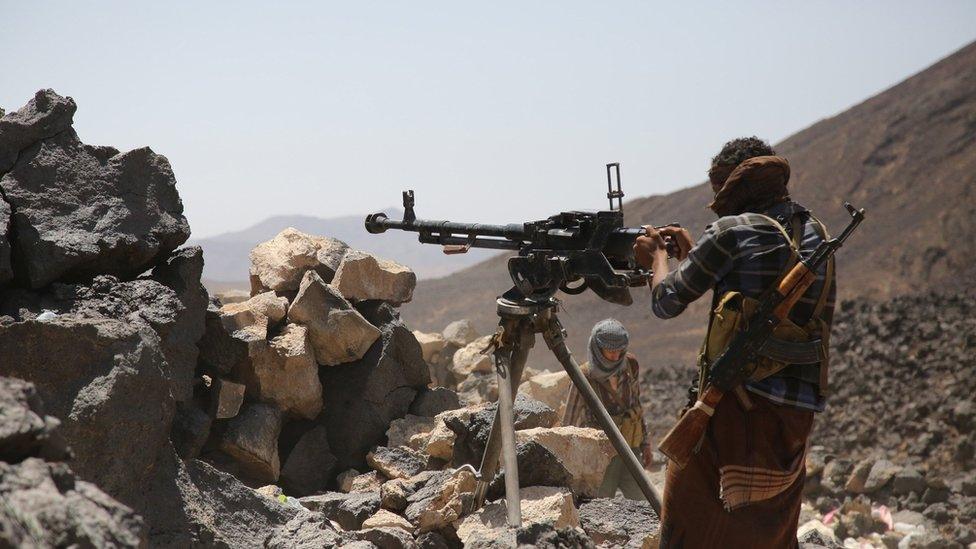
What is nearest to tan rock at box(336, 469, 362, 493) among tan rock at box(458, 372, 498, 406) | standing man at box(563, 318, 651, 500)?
standing man at box(563, 318, 651, 500)

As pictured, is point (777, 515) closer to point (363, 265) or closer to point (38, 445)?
point (38, 445)

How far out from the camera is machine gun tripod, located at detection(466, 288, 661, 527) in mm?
4191

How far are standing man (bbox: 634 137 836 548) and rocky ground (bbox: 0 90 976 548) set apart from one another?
1.81 feet

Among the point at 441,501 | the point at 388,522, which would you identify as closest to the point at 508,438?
the point at 441,501

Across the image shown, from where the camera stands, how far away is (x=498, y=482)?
4637 mm

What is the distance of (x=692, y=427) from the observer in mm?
3207

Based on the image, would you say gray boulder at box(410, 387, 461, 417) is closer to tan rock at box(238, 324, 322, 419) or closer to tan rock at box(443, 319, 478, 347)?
tan rock at box(238, 324, 322, 419)

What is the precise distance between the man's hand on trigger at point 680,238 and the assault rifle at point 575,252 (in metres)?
0.03

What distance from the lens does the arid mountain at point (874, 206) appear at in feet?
71.8

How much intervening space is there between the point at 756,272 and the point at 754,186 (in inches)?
12.4

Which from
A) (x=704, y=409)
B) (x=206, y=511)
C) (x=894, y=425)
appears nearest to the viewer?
(x=704, y=409)

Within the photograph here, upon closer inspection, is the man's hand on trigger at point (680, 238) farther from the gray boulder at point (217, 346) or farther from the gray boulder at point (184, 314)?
the gray boulder at point (217, 346)

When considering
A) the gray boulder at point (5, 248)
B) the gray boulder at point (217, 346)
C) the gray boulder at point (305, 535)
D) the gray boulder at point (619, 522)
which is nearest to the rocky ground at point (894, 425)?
the gray boulder at point (619, 522)

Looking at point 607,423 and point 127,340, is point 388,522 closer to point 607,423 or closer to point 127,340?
point 607,423
